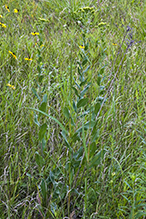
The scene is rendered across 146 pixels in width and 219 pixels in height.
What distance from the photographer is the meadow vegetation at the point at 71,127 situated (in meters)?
1.13

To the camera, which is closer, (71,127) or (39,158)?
(39,158)

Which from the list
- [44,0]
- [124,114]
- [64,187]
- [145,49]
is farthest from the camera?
[44,0]

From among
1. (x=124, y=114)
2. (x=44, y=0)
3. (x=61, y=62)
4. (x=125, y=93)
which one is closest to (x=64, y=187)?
(x=124, y=114)

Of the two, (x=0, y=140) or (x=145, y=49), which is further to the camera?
(x=145, y=49)

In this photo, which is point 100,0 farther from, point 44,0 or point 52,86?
point 52,86

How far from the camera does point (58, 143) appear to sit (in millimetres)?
1513

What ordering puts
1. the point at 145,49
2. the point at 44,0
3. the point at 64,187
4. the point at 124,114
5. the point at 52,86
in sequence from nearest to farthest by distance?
the point at 64,187, the point at 124,114, the point at 52,86, the point at 145,49, the point at 44,0

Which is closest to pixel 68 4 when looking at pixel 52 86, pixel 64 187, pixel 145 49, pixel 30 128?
pixel 145 49

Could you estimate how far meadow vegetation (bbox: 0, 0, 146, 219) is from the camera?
1134 mm

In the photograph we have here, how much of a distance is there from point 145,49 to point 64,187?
1966mm

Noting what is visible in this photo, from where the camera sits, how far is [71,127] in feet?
4.82

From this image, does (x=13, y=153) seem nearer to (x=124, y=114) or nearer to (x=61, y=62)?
(x=124, y=114)

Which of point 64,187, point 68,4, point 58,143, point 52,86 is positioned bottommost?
point 64,187

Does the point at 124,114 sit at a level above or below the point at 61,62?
below
